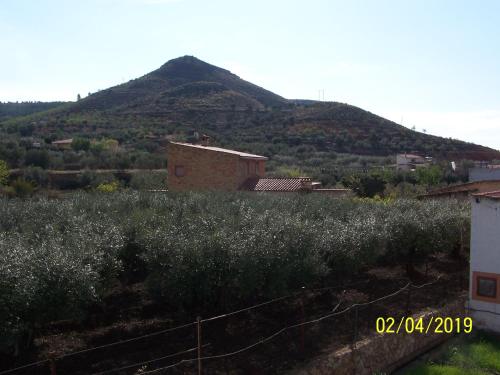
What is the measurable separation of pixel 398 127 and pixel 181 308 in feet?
238

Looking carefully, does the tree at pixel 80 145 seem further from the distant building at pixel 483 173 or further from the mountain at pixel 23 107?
the mountain at pixel 23 107

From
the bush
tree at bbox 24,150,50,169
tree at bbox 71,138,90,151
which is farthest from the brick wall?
tree at bbox 71,138,90,151

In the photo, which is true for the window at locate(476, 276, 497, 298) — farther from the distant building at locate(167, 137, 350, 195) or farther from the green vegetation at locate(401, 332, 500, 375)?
the distant building at locate(167, 137, 350, 195)

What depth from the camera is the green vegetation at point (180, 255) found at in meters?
8.97

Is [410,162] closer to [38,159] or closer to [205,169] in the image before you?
[205,169]

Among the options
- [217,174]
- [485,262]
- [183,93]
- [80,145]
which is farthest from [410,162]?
[485,262]

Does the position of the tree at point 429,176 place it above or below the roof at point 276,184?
below

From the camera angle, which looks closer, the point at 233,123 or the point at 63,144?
the point at 63,144

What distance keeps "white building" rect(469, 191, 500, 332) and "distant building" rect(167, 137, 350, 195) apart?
1688 cm

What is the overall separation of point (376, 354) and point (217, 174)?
22968 millimetres

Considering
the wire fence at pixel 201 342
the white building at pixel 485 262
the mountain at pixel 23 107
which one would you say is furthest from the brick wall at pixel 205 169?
the mountain at pixel 23 107

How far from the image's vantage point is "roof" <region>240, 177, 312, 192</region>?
1270 inches

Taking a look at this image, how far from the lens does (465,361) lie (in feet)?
41.8

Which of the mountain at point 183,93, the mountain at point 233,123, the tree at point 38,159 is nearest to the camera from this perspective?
the tree at point 38,159
